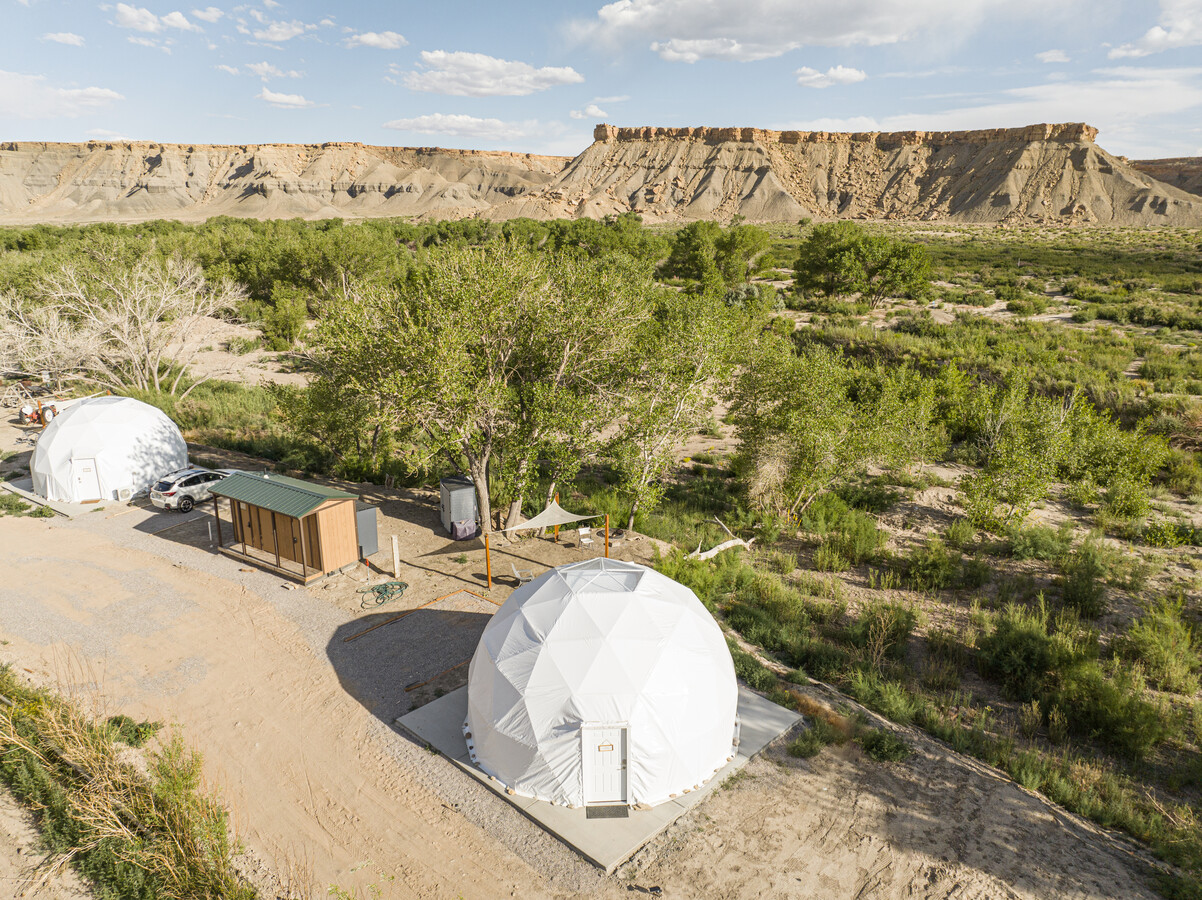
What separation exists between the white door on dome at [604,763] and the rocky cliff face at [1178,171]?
569 feet

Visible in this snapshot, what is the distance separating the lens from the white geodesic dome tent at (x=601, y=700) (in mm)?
9594

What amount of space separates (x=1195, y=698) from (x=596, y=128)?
19864cm

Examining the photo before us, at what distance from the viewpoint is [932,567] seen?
17844mm

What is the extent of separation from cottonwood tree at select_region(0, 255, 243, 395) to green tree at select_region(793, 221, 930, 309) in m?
42.5

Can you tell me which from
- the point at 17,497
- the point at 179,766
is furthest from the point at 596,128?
the point at 179,766

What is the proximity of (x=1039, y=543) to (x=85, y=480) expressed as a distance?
30.1m

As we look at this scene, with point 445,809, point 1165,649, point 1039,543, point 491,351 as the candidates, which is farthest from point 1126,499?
point 445,809

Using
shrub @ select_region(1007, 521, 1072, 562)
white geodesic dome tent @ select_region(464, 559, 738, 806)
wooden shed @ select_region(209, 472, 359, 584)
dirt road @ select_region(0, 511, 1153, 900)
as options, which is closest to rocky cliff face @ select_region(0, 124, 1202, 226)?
wooden shed @ select_region(209, 472, 359, 584)

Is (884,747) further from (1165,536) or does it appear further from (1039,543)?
(1165,536)

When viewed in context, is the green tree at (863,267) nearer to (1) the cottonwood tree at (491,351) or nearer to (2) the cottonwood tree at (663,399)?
(2) the cottonwood tree at (663,399)

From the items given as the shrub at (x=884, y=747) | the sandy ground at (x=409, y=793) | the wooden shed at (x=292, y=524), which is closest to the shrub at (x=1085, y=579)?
the sandy ground at (x=409, y=793)

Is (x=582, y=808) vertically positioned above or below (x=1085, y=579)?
below

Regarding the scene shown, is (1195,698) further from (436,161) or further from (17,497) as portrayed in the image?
(436,161)

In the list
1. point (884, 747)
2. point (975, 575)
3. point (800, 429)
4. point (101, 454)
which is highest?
point (800, 429)
